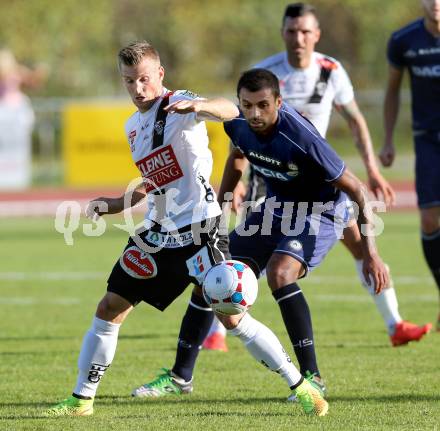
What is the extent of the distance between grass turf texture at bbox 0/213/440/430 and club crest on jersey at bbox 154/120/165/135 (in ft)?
5.08

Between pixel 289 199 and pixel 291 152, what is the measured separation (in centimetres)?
55

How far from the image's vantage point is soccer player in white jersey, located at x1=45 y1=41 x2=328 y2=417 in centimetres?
600

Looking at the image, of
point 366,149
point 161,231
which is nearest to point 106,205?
point 161,231

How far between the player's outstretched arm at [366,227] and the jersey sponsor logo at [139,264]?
113 centimetres

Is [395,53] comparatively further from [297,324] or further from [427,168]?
[297,324]

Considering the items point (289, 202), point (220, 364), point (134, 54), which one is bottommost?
point (220, 364)

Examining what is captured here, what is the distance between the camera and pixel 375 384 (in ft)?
22.5

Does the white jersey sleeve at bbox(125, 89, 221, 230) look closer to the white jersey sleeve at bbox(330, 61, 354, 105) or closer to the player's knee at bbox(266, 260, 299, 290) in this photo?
the player's knee at bbox(266, 260, 299, 290)

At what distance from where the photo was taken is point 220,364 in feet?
25.4

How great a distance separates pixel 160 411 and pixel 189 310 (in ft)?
3.08

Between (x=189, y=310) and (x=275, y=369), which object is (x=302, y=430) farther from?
(x=189, y=310)

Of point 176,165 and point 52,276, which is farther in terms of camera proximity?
point 52,276

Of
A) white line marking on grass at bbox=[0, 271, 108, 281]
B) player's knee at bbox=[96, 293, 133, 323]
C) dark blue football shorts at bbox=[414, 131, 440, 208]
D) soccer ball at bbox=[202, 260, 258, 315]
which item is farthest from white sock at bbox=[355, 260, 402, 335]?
white line marking on grass at bbox=[0, 271, 108, 281]

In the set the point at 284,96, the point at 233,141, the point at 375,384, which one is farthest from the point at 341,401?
the point at 284,96
